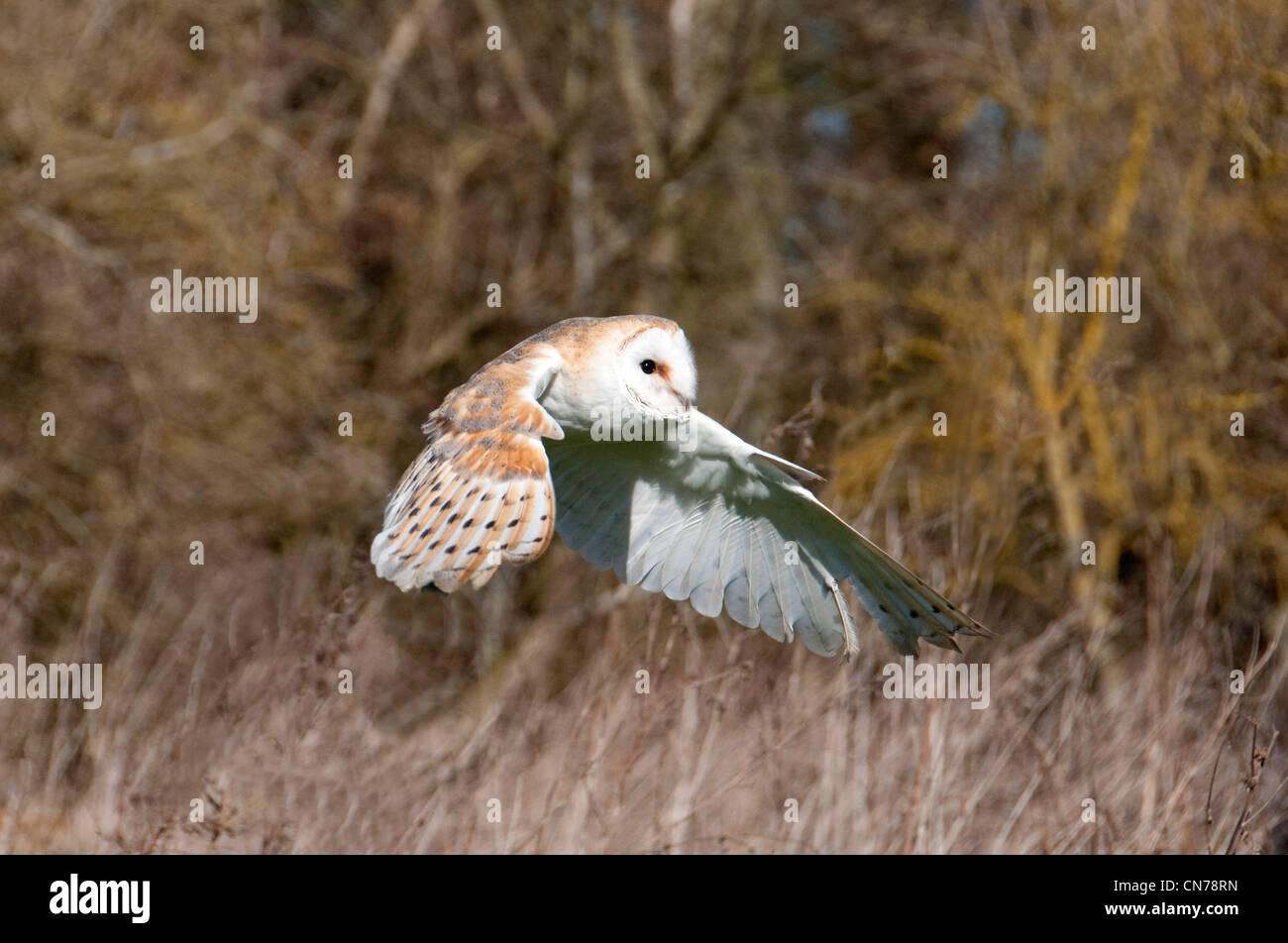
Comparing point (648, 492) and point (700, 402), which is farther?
point (700, 402)

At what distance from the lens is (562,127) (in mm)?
10406

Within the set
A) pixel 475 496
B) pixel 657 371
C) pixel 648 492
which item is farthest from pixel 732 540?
pixel 475 496

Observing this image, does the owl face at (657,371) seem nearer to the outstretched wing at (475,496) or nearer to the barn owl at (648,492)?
the barn owl at (648,492)

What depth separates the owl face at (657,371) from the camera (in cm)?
366

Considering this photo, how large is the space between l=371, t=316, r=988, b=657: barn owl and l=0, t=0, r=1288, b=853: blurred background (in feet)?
0.64

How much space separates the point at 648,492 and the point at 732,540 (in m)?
0.33

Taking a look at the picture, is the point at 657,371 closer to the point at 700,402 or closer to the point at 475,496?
the point at 475,496

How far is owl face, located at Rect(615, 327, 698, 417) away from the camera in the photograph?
12.0 ft

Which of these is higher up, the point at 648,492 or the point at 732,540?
the point at 648,492

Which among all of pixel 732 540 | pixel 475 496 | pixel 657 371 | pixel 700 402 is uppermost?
pixel 700 402

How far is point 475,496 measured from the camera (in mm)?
2941

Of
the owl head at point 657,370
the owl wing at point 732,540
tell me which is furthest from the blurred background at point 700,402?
the owl head at point 657,370

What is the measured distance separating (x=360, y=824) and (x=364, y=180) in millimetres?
7911

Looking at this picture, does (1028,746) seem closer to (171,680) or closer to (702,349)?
(171,680)
